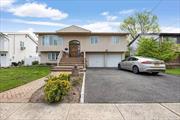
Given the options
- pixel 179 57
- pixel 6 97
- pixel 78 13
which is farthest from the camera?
pixel 179 57

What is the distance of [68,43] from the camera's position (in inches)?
1037

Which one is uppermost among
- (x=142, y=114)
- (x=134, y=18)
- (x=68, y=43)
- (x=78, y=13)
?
(x=134, y=18)

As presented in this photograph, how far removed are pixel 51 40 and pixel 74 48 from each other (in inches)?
127

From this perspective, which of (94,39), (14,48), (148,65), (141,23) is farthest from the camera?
(141,23)

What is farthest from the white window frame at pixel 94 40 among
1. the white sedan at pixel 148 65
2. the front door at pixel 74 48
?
the white sedan at pixel 148 65

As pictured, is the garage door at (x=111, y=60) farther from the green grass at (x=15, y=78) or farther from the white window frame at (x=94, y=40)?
the green grass at (x=15, y=78)

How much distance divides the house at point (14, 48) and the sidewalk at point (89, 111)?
86.9 ft

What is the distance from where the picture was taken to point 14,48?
33.7m

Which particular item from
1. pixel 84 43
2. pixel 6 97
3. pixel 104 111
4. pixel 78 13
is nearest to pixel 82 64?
pixel 84 43

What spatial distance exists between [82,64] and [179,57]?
16115 mm

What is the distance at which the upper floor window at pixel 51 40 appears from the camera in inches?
1037

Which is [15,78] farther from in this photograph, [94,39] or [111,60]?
[111,60]

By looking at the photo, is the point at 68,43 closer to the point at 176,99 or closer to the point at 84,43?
the point at 84,43

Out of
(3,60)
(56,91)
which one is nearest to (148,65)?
(56,91)
